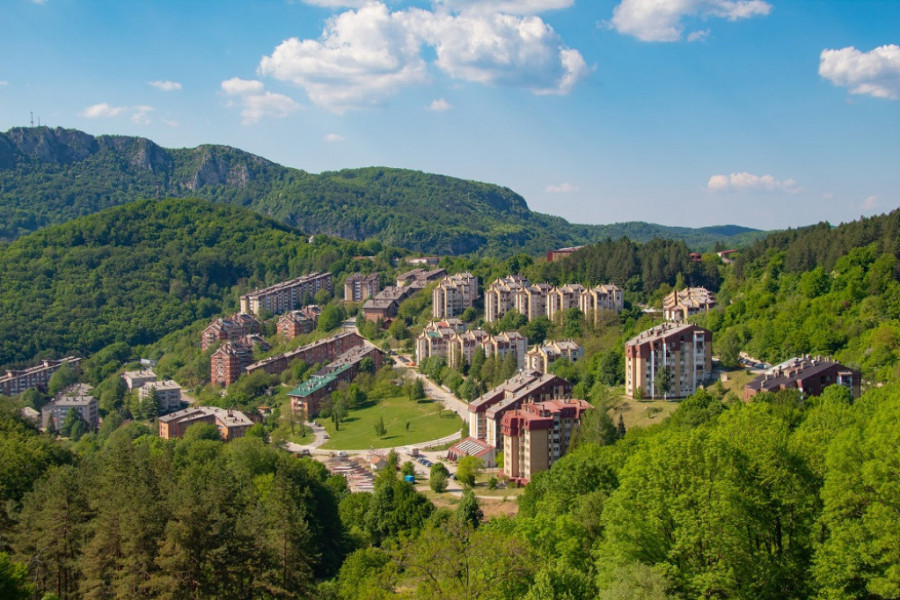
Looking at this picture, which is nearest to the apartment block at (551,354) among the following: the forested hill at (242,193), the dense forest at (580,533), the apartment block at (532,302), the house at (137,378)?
the apartment block at (532,302)

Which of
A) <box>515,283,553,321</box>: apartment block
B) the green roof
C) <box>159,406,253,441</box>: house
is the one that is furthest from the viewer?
<box>515,283,553,321</box>: apartment block

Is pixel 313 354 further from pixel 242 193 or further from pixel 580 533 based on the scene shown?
pixel 242 193

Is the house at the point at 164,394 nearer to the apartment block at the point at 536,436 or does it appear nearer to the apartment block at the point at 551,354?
the apartment block at the point at 551,354

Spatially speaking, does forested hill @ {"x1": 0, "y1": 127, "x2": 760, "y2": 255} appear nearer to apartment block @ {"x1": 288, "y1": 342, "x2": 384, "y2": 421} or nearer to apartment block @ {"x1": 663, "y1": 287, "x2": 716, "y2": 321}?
apartment block @ {"x1": 663, "y1": 287, "x2": 716, "y2": 321}

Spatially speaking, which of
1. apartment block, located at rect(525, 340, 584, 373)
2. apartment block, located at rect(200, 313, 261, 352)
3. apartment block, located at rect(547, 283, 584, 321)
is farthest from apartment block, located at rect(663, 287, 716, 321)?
apartment block, located at rect(200, 313, 261, 352)

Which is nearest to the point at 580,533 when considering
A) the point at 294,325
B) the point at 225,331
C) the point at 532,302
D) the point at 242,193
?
the point at 532,302

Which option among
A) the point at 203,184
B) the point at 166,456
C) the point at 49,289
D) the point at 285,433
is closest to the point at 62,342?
the point at 49,289

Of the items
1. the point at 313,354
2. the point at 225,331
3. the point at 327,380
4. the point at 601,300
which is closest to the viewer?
A: the point at 327,380
